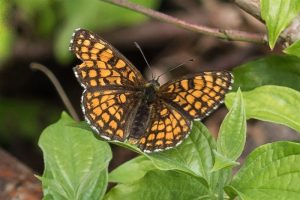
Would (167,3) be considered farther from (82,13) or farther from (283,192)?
(283,192)

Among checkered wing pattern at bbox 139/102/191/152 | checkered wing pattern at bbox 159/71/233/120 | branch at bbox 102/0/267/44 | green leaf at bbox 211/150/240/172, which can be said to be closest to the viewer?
green leaf at bbox 211/150/240/172

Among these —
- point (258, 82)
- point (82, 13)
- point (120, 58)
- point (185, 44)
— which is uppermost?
point (120, 58)

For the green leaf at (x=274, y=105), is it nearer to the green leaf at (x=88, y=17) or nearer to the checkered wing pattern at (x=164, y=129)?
the checkered wing pattern at (x=164, y=129)

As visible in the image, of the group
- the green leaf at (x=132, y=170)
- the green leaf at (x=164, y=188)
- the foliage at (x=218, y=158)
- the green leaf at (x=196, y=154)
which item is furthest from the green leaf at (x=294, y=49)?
the green leaf at (x=132, y=170)

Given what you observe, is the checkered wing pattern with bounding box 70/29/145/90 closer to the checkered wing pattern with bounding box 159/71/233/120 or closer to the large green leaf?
the checkered wing pattern with bounding box 159/71/233/120

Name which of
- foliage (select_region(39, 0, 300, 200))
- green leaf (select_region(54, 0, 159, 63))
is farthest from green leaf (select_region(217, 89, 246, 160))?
green leaf (select_region(54, 0, 159, 63))

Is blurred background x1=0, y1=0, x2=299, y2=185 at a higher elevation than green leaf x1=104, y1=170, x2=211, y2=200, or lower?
lower

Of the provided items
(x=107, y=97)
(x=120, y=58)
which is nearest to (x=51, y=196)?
(x=107, y=97)

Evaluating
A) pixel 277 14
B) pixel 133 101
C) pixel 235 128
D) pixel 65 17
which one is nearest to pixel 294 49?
pixel 277 14
